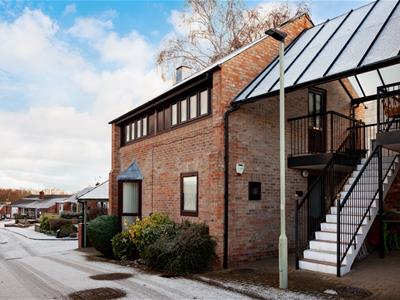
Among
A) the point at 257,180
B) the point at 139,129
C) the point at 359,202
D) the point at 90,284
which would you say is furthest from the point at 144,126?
the point at 359,202

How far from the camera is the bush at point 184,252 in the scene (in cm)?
967

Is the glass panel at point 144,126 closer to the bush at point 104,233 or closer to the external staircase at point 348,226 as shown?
the bush at point 104,233

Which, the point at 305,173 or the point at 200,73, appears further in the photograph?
the point at 305,173

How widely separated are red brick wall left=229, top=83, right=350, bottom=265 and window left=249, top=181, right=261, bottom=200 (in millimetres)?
138

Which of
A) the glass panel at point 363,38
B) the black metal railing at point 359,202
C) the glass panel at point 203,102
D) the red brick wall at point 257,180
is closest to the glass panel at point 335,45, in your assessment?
the glass panel at point 363,38

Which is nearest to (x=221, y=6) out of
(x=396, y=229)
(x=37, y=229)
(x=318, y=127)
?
(x=318, y=127)

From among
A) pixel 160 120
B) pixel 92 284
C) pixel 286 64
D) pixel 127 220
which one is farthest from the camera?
pixel 127 220

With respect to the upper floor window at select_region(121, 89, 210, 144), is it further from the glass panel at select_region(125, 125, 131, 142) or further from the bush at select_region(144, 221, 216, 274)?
the bush at select_region(144, 221, 216, 274)

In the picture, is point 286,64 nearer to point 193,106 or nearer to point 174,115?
point 193,106

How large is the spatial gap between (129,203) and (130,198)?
20 centimetres

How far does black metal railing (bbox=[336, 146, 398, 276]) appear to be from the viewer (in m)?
8.59

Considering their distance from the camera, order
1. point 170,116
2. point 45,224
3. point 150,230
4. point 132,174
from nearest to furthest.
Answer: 1. point 150,230
2. point 170,116
3. point 132,174
4. point 45,224

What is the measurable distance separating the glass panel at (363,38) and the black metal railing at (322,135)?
234 centimetres

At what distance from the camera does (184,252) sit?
9.75 m
